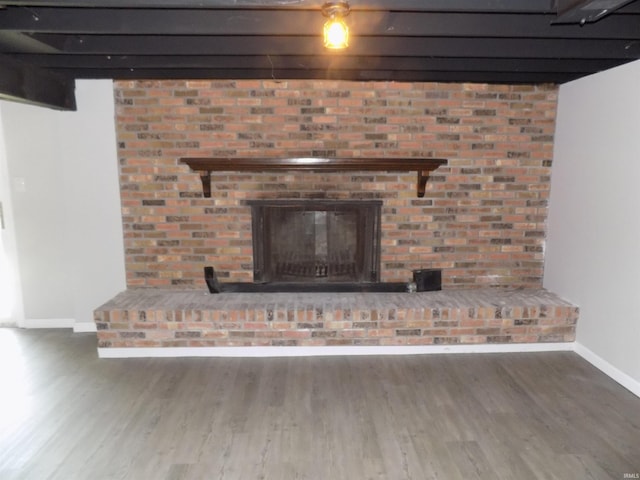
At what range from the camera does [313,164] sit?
3.34m

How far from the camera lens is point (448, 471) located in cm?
214

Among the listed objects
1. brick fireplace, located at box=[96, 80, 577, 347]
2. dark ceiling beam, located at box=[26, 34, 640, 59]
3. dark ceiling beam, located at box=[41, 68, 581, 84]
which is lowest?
brick fireplace, located at box=[96, 80, 577, 347]

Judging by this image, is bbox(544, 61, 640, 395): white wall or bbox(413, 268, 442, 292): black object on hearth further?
bbox(413, 268, 442, 292): black object on hearth

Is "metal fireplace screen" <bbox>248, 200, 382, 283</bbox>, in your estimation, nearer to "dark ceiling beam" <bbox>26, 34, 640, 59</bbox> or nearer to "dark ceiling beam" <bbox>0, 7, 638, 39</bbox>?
"dark ceiling beam" <bbox>26, 34, 640, 59</bbox>

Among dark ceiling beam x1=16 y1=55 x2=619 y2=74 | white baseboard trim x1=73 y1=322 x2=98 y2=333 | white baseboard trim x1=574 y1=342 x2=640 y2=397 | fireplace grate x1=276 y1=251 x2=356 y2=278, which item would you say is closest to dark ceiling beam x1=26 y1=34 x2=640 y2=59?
dark ceiling beam x1=16 y1=55 x2=619 y2=74

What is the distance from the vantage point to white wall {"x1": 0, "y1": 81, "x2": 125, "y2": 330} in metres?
3.60

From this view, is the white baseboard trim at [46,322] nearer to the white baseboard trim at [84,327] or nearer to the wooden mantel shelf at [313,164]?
the white baseboard trim at [84,327]

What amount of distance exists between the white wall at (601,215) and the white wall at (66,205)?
3.65 metres

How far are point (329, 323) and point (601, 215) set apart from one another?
208 cm

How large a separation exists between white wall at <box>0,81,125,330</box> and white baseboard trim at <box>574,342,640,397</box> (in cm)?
373

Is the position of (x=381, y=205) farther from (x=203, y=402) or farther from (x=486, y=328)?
(x=203, y=402)

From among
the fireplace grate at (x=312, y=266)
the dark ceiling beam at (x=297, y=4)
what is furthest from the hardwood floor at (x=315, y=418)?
the dark ceiling beam at (x=297, y=4)

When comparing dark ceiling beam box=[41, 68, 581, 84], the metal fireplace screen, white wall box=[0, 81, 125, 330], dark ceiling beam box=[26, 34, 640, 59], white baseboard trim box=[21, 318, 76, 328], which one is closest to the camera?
dark ceiling beam box=[26, 34, 640, 59]

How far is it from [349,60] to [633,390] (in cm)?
280
